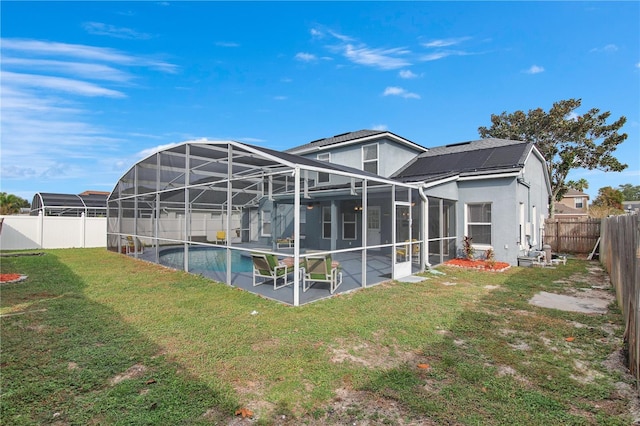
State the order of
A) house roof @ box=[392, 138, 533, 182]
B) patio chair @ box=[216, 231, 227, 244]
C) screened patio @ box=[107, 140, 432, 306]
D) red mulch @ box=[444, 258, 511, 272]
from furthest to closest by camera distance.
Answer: patio chair @ box=[216, 231, 227, 244] → house roof @ box=[392, 138, 533, 182] → red mulch @ box=[444, 258, 511, 272] → screened patio @ box=[107, 140, 432, 306]

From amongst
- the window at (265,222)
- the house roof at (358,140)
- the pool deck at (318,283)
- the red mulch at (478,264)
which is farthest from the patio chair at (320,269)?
the window at (265,222)

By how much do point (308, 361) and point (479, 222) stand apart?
34.2 feet

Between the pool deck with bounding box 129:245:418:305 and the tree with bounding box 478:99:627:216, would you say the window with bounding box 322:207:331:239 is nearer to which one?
the pool deck with bounding box 129:245:418:305

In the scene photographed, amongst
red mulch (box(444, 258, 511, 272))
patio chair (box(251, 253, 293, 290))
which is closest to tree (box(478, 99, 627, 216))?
red mulch (box(444, 258, 511, 272))

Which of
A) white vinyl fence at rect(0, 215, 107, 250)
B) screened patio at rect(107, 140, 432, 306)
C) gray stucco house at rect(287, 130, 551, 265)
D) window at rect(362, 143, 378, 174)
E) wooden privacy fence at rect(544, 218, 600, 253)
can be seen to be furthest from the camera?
white vinyl fence at rect(0, 215, 107, 250)

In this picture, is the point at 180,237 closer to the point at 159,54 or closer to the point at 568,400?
the point at 159,54

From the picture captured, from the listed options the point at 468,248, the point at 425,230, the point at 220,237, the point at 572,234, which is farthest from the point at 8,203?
the point at 572,234

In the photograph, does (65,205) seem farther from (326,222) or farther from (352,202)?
(352,202)

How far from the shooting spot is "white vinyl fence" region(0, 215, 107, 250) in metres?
17.1

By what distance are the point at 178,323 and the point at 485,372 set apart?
464cm

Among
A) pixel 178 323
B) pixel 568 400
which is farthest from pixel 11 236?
pixel 568 400

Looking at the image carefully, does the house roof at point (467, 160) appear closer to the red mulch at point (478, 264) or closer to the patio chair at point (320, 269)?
the red mulch at point (478, 264)

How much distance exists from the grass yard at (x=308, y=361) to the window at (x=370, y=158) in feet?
29.6

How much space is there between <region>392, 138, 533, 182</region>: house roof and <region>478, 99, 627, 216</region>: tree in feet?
34.1
